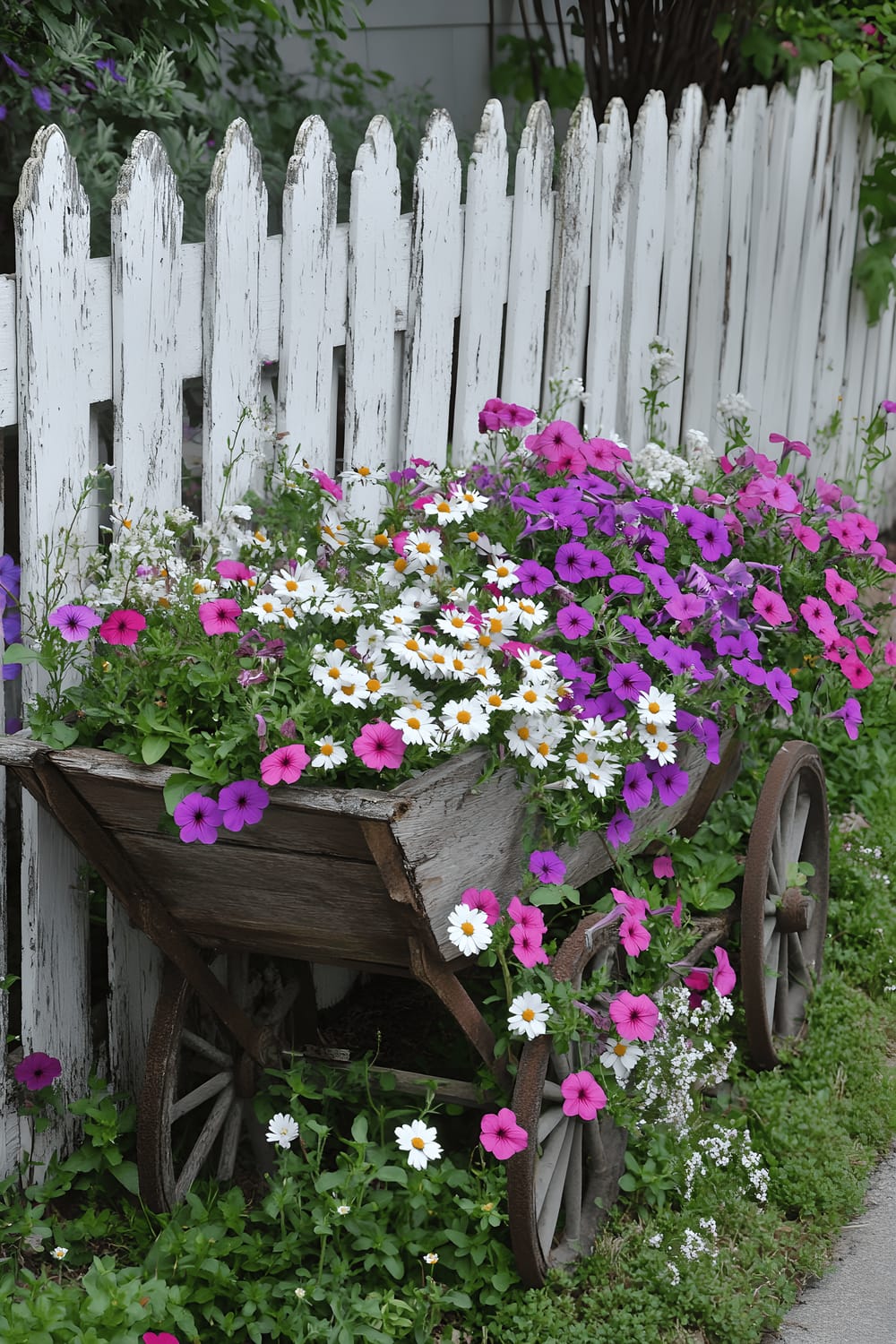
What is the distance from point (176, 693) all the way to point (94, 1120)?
3.06 feet

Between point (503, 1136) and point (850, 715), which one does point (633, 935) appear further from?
point (850, 715)

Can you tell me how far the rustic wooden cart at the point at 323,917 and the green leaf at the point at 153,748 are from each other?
0.09 ft

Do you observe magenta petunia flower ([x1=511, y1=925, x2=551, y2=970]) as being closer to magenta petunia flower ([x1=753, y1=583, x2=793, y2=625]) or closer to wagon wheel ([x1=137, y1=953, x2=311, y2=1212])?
wagon wheel ([x1=137, y1=953, x2=311, y2=1212])

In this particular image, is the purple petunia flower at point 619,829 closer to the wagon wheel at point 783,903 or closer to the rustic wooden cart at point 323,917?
the rustic wooden cart at point 323,917

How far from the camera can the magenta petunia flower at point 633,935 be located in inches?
89.8

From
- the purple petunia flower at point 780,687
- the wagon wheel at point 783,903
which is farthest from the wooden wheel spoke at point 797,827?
the purple petunia flower at point 780,687

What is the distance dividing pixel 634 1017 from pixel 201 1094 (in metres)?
0.78

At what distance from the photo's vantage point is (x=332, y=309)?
2.75 m

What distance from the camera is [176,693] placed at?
1996mm

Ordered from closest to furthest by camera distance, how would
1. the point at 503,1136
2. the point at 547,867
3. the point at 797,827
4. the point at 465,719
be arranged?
1. the point at 465,719
2. the point at 503,1136
3. the point at 547,867
4. the point at 797,827

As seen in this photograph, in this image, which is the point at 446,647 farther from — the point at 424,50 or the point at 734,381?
the point at 424,50

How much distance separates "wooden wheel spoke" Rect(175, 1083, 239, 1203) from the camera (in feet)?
7.98

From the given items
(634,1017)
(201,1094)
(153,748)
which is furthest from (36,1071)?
(634,1017)

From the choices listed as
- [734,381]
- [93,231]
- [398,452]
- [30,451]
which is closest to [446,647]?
[30,451]
